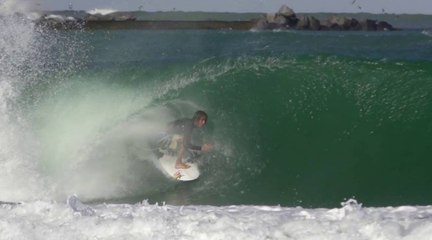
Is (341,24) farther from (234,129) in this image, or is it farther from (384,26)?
(234,129)

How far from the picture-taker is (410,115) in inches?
440

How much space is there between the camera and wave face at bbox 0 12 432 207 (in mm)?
9438

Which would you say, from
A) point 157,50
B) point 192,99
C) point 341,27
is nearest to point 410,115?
point 192,99

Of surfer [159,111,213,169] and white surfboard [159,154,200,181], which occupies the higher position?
surfer [159,111,213,169]

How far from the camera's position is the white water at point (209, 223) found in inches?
188

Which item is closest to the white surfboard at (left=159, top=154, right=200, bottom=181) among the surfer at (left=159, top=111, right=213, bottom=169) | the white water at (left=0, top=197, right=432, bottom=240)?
the surfer at (left=159, top=111, right=213, bottom=169)

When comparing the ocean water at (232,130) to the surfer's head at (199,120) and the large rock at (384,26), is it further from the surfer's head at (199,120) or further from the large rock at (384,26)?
the large rock at (384,26)

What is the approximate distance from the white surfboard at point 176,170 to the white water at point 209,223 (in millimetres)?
4235

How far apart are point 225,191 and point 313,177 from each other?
1.24 meters

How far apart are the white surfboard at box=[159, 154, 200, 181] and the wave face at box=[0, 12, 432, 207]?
Answer: 0.09 metres

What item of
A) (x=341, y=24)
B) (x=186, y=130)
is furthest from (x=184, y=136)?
(x=341, y=24)

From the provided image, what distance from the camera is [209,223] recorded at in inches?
194

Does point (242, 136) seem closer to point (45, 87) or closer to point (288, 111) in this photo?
point (288, 111)

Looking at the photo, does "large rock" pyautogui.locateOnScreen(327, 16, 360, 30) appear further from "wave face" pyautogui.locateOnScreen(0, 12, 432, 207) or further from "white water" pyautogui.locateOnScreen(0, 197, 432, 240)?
"white water" pyautogui.locateOnScreen(0, 197, 432, 240)
